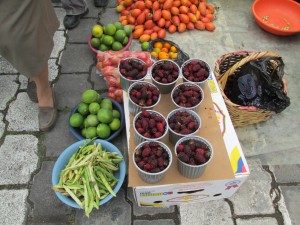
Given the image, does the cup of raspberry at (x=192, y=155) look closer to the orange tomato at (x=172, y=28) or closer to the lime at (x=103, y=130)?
the lime at (x=103, y=130)

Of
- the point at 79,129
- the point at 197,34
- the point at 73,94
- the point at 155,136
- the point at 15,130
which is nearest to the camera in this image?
the point at 155,136

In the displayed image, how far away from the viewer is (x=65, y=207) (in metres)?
2.48

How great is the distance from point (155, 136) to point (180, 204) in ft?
2.52

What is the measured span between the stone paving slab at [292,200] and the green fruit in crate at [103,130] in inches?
66.0

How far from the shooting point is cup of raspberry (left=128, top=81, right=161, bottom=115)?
7.52ft

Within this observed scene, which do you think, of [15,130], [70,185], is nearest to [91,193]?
[70,185]

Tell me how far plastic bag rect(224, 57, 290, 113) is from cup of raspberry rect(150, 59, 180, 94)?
28.4 inches

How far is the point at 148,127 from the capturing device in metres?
2.15

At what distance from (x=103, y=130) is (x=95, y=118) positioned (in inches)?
5.4

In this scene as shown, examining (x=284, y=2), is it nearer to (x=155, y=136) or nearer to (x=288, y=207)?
(x=288, y=207)

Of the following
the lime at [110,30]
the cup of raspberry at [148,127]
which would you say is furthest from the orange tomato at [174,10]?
the cup of raspberry at [148,127]

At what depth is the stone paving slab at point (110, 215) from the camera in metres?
2.40

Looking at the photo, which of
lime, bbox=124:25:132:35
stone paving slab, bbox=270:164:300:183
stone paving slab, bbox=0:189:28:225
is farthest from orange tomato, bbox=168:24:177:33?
stone paving slab, bbox=0:189:28:225

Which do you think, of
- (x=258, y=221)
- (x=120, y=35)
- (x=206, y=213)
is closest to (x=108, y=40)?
(x=120, y=35)
